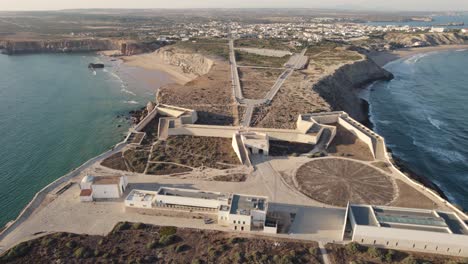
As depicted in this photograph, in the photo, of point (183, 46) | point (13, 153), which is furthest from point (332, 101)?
point (183, 46)

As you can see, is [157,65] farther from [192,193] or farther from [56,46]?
[192,193]

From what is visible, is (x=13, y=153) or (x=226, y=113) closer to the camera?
(x=13, y=153)

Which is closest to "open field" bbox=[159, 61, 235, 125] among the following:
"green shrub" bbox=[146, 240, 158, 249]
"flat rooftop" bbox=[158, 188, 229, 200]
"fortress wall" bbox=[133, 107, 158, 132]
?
"fortress wall" bbox=[133, 107, 158, 132]

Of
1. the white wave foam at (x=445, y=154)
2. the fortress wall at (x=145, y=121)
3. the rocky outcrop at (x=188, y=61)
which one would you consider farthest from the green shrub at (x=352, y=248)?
the rocky outcrop at (x=188, y=61)

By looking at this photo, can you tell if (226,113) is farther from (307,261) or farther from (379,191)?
(307,261)

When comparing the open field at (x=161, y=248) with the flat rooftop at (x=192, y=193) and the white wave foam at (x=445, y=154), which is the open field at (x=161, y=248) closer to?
the flat rooftop at (x=192, y=193)

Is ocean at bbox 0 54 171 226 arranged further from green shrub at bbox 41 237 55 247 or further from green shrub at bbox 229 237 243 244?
green shrub at bbox 229 237 243 244

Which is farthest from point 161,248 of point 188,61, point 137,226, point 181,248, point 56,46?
point 56,46
